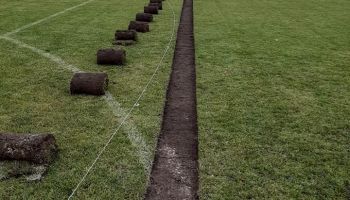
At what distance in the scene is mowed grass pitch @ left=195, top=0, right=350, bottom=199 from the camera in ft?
22.0

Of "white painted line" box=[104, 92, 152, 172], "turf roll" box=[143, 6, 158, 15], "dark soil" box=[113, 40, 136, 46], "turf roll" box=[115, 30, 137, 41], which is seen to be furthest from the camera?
"turf roll" box=[143, 6, 158, 15]

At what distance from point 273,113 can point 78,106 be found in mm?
4317

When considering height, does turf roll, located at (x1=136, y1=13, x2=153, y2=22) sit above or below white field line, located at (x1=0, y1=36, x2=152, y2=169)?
above

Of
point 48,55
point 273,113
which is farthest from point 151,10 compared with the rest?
point 273,113

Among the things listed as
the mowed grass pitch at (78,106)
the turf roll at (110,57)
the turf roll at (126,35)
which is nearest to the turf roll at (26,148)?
the mowed grass pitch at (78,106)

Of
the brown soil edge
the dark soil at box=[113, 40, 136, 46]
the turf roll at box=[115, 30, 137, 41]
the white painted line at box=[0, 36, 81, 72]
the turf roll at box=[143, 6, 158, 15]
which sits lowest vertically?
the brown soil edge

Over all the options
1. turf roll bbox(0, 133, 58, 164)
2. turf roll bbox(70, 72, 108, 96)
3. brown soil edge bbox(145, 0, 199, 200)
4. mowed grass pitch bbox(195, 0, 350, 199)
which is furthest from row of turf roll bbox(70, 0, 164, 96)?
turf roll bbox(0, 133, 58, 164)

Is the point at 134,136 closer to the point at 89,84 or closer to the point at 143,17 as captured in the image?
the point at 89,84

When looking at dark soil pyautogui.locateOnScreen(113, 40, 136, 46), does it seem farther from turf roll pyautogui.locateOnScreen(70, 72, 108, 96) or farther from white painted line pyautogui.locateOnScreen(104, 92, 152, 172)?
white painted line pyautogui.locateOnScreen(104, 92, 152, 172)

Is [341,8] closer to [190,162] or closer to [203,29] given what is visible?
[203,29]

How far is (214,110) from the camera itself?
952 centimetres

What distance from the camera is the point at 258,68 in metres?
13.1

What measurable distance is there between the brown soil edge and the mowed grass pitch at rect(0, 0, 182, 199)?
0.21 meters

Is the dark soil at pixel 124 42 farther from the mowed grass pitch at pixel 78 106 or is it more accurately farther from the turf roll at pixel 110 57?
the turf roll at pixel 110 57
